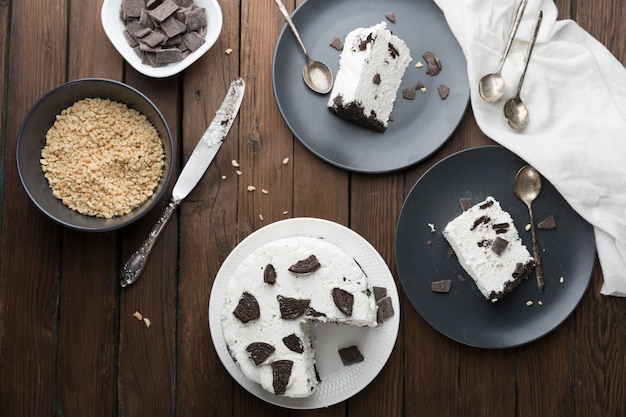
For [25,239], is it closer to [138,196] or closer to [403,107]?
[138,196]

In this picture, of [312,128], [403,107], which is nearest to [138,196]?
[312,128]

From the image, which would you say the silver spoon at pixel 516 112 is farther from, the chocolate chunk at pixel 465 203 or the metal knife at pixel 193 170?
the metal knife at pixel 193 170

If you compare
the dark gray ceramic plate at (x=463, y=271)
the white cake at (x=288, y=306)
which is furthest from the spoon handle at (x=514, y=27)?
the white cake at (x=288, y=306)

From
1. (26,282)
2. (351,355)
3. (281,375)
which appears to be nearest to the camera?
(281,375)

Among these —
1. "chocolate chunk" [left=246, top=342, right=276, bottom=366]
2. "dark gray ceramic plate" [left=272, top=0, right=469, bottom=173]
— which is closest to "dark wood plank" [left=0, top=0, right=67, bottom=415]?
"chocolate chunk" [left=246, top=342, right=276, bottom=366]

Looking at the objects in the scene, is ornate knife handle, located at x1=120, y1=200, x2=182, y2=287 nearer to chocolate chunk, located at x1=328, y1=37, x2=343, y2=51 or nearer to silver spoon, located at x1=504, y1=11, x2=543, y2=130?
chocolate chunk, located at x1=328, y1=37, x2=343, y2=51

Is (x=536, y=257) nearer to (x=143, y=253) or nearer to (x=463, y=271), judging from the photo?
(x=463, y=271)

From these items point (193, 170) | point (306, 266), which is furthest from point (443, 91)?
point (193, 170)

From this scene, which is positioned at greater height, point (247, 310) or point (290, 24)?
point (290, 24)
